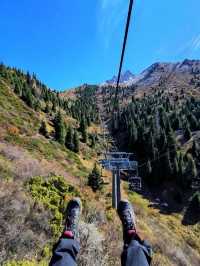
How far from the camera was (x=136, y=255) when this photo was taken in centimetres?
335

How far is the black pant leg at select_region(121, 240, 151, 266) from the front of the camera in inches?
129

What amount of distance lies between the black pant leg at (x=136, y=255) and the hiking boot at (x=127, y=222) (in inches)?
12.4

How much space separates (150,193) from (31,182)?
39.1 m

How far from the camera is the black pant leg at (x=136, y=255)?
129 inches

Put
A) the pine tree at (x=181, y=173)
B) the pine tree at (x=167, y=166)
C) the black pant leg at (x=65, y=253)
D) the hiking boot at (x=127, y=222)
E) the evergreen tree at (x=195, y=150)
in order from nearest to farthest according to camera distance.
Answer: the black pant leg at (x=65, y=253)
the hiking boot at (x=127, y=222)
the pine tree at (x=181, y=173)
the pine tree at (x=167, y=166)
the evergreen tree at (x=195, y=150)

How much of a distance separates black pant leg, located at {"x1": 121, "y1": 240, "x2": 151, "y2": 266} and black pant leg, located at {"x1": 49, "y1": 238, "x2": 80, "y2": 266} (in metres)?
0.56

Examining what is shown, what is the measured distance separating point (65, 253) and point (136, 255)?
777 mm

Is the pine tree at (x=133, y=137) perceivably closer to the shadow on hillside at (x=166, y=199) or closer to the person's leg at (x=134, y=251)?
the shadow on hillside at (x=166, y=199)

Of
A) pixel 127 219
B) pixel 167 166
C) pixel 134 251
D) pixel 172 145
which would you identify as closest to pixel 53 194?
pixel 127 219

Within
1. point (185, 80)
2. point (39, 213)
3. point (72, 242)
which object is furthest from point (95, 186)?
point (185, 80)

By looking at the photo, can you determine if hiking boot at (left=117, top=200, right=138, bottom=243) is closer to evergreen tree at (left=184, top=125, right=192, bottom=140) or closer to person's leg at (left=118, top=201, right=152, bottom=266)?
person's leg at (left=118, top=201, right=152, bottom=266)

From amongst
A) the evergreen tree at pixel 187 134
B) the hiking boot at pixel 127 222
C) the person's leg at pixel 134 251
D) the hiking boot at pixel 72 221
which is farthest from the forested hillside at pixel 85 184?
the person's leg at pixel 134 251

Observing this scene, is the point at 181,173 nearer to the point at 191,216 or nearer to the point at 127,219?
the point at 191,216

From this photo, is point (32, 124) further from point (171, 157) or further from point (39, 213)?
point (39, 213)
